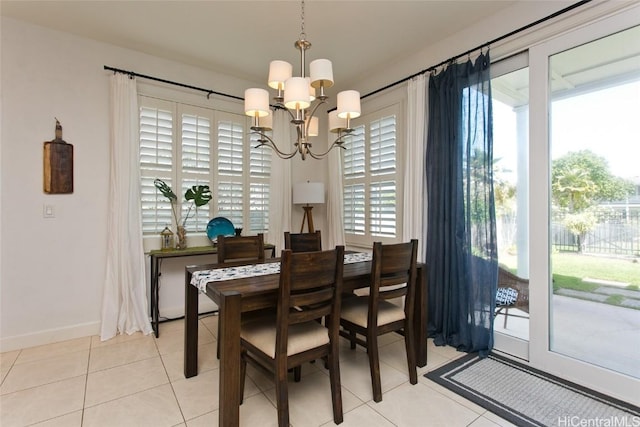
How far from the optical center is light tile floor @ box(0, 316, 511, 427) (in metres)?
1.69

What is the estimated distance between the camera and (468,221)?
2516 millimetres

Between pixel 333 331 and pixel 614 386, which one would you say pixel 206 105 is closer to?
pixel 333 331

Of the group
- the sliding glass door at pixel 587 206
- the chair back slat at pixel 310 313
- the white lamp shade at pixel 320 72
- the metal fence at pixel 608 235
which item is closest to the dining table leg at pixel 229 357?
the chair back slat at pixel 310 313

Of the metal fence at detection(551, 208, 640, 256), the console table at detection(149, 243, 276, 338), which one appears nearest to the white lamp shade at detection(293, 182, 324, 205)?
the console table at detection(149, 243, 276, 338)

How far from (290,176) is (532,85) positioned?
262 cm

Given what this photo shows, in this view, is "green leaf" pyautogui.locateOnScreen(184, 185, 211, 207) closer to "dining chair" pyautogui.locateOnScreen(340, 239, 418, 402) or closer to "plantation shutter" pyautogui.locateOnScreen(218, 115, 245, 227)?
"plantation shutter" pyautogui.locateOnScreen(218, 115, 245, 227)

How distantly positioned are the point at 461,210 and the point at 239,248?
1.95 m

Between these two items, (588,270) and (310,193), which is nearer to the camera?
(588,270)

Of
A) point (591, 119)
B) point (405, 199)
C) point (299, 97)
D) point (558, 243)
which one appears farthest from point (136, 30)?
point (558, 243)

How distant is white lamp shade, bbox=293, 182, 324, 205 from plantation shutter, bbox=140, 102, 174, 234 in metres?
1.46

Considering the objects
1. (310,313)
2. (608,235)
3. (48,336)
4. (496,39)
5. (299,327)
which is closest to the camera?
(310,313)

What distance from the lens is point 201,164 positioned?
3.40 m

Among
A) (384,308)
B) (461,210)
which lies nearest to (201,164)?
(384,308)

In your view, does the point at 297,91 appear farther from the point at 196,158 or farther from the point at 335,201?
the point at 335,201
